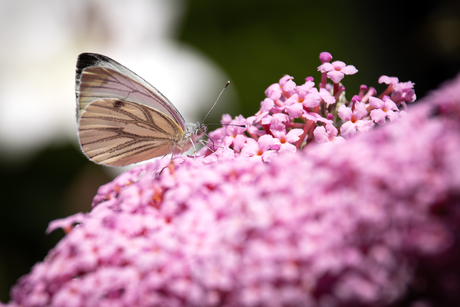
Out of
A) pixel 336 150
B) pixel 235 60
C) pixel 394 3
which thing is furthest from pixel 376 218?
pixel 394 3

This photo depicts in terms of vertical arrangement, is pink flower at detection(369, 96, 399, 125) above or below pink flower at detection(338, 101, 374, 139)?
above

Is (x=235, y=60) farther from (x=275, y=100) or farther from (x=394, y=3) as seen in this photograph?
(x=275, y=100)

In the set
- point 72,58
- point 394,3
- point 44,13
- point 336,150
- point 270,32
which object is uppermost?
point 394,3

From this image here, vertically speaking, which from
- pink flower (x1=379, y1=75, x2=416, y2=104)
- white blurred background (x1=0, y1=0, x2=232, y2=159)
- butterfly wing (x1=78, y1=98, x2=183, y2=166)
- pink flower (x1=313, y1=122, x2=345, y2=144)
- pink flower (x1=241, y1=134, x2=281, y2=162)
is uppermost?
pink flower (x1=379, y1=75, x2=416, y2=104)

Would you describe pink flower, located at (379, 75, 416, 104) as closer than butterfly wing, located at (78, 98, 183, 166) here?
Yes

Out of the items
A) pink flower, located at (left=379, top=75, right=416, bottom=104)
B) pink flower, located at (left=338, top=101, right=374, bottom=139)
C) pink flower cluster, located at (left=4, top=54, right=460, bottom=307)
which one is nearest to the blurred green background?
pink flower, located at (left=379, top=75, right=416, bottom=104)

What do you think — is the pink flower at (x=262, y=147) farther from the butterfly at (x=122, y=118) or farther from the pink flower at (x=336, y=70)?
the butterfly at (x=122, y=118)

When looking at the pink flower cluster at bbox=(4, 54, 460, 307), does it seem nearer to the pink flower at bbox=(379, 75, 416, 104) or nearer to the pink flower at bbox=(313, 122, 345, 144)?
the pink flower at bbox=(313, 122, 345, 144)
